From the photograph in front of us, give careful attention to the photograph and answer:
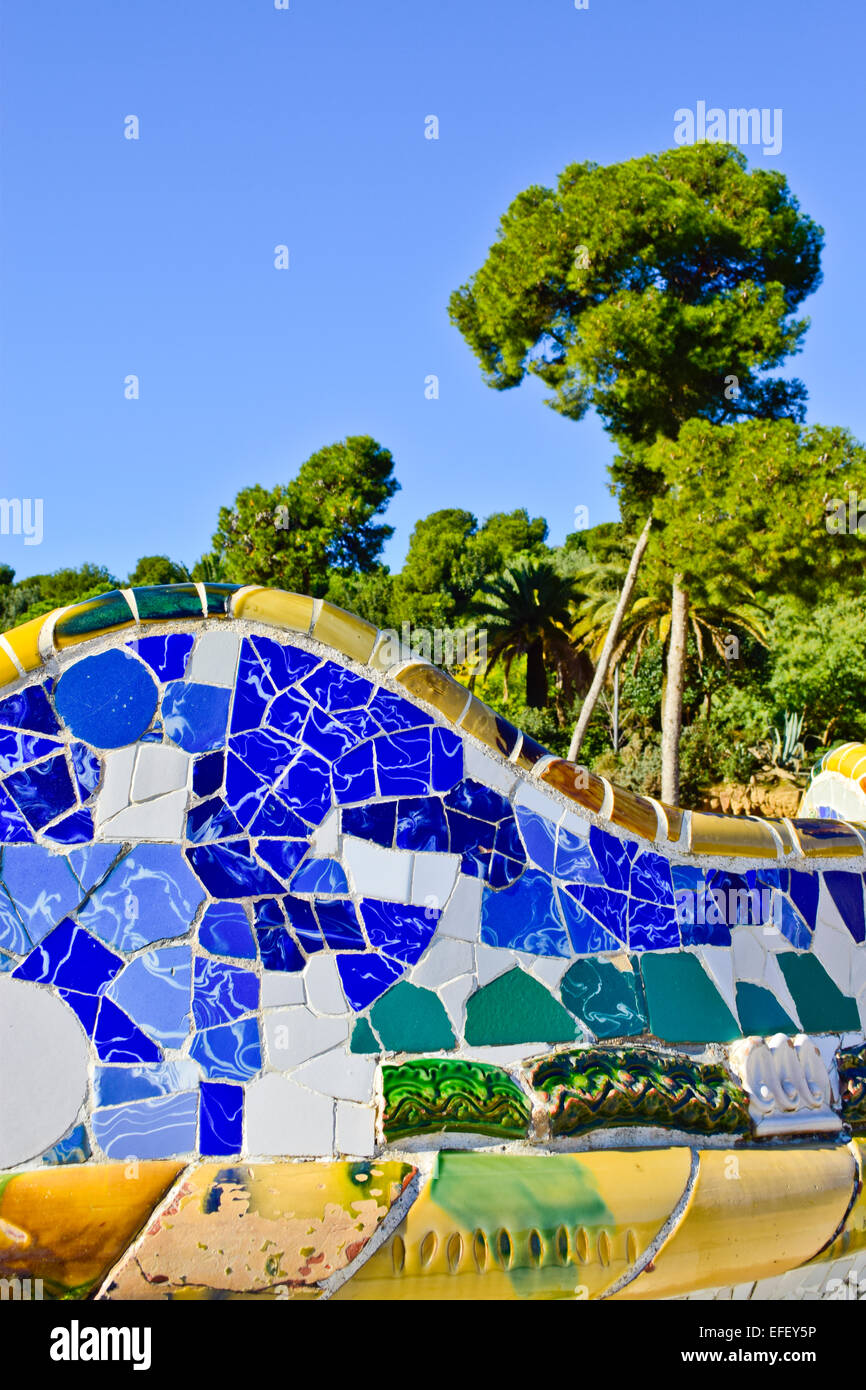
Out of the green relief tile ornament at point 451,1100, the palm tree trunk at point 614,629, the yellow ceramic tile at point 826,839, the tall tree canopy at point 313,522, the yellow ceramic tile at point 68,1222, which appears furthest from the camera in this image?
the tall tree canopy at point 313,522

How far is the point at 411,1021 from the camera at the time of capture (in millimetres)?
3176

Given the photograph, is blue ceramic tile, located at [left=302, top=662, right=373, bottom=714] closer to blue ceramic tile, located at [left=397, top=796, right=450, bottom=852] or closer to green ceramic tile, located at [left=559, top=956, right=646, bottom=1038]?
blue ceramic tile, located at [left=397, top=796, right=450, bottom=852]

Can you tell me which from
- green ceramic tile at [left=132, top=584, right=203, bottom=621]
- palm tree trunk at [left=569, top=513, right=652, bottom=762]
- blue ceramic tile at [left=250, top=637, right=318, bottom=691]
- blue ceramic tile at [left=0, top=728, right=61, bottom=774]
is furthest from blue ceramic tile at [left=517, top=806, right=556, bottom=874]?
palm tree trunk at [left=569, top=513, right=652, bottom=762]

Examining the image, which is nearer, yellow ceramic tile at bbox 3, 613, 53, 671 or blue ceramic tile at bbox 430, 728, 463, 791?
yellow ceramic tile at bbox 3, 613, 53, 671

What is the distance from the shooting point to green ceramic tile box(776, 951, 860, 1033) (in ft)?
12.0

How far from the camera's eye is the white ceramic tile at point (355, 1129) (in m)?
3.05

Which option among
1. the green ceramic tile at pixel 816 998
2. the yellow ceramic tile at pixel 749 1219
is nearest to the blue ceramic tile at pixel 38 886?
the yellow ceramic tile at pixel 749 1219

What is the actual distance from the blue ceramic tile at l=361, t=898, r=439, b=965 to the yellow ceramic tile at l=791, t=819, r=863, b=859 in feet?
4.64

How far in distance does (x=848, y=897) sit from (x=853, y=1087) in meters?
0.63

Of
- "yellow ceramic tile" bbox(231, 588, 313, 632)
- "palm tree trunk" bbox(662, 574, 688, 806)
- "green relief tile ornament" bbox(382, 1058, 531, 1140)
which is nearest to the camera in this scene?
"green relief tile ornament" bbox(382, 1058, 531, 1140)

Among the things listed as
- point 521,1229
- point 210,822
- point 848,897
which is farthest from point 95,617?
point 848,897

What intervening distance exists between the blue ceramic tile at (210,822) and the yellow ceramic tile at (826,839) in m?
1.96

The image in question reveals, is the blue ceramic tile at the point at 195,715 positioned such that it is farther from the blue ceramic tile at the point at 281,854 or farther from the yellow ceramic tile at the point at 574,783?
the yellow ceramic tile at the point at 574,783
